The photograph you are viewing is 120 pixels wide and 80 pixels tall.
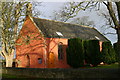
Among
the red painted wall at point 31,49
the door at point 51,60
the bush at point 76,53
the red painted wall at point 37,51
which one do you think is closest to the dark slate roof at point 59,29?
the red painted wall at point 37,51

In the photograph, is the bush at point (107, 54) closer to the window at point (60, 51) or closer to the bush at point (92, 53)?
the bush at point (92, 53)

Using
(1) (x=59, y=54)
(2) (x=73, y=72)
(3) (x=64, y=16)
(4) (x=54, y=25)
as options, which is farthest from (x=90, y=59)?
(2) (x=73, y=72)

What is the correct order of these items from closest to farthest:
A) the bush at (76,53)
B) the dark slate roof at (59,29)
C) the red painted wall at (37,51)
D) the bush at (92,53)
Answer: the bush at (76,53) → the red painted wall at (37,51) → the bush at (92,53) → the dark slate roof at (59,29)

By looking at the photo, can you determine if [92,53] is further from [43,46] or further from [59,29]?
[43,46]

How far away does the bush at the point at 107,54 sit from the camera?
23562 mm

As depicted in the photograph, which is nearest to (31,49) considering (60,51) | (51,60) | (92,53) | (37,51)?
(37,51)

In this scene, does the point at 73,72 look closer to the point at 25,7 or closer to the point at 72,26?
the point at 25,7

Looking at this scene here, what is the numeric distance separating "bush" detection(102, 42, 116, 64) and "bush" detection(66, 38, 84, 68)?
4.04 meters

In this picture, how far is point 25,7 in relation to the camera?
71.6 ft

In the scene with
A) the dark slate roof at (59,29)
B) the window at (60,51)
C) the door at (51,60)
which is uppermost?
the dark slate roof at (59,29)

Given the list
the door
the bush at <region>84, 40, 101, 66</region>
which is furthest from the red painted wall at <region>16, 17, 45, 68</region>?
the bush at <region>84, 40, 101, 66</region>

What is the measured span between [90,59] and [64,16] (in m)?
11.8

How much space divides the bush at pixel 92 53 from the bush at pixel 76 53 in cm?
171

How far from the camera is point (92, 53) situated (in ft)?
76.9
